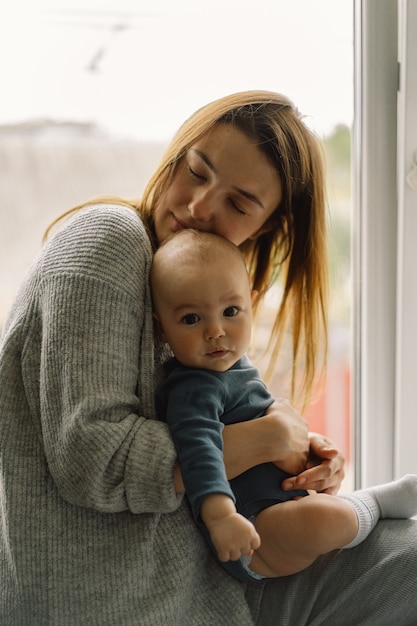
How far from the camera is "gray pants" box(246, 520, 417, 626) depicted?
46.6 inches

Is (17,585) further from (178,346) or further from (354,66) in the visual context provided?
(354,66)

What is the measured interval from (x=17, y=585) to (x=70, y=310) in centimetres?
40

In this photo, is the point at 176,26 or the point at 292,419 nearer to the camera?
the point at 292,419

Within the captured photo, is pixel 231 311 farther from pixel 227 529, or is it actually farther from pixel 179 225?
pixel 227 529

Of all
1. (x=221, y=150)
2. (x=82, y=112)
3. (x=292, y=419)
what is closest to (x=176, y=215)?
(x=221, y=150)

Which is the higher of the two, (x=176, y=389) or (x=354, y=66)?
(x=354, y=66)

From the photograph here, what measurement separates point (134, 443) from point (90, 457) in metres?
0.06

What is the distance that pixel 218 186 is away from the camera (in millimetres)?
1212

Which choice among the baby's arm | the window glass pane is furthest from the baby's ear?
the window glass pane

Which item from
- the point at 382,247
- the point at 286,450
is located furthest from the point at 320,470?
the point at 382,247

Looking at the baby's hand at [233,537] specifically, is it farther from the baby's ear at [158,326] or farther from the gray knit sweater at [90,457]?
the baby's ear at [158,326]

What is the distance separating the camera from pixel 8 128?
1.55m

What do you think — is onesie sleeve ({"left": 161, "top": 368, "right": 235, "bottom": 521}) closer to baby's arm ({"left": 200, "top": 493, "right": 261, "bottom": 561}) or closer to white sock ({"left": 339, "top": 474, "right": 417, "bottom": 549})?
baby's arm ({"left": 200, "top": 493, "right": 261, "bottom": 561})

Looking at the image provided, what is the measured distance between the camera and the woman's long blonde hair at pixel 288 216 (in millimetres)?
1244
